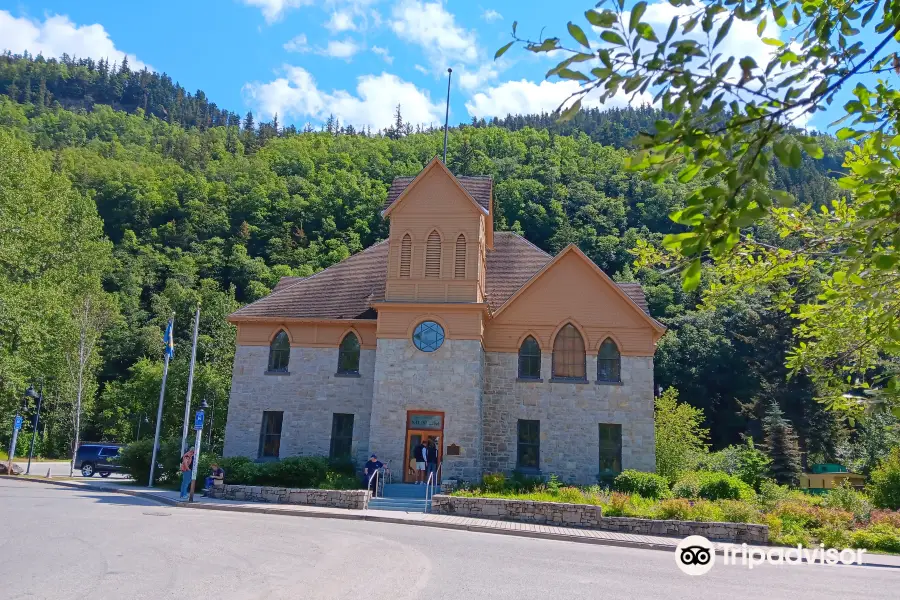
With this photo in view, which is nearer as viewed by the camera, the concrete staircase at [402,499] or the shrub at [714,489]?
the concrete staircase at [402,499]

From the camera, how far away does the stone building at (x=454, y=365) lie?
83.5 ft

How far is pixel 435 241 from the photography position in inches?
1056

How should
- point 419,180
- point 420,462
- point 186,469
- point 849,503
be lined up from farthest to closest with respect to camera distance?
point 419,180 → point 420,462 → point 186,469 → point 849,503

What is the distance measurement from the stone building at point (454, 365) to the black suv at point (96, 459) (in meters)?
9.82

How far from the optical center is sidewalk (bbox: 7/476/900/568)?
16.4 m

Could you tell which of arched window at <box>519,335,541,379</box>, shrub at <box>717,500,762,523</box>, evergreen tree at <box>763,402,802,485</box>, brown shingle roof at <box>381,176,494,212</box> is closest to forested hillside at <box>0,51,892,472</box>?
evergreen tree at <box>763,402,802,485</box>

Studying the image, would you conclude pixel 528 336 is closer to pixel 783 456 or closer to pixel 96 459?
pixel 783 456

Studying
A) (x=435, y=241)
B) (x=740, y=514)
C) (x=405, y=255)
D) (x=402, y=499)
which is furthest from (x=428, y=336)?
(x=740, y=514)

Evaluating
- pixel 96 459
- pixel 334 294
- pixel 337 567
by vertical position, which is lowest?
pixel 337 567

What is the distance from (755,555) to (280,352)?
20102mm

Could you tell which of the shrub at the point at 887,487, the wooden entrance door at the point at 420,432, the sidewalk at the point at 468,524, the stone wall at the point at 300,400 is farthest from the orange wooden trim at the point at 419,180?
the shrub at the point at 887,487

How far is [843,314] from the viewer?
26.5 feet

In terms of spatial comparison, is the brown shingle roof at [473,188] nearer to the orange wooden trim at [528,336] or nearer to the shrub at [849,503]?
the orange wooden trim at [528,336]

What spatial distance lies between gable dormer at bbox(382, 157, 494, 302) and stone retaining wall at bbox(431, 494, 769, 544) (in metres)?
8.56
